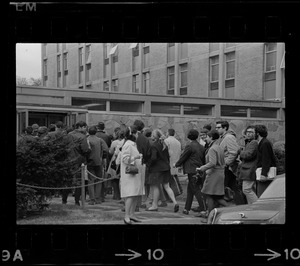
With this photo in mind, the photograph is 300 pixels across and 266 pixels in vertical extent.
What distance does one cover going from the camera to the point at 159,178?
4.61 metres

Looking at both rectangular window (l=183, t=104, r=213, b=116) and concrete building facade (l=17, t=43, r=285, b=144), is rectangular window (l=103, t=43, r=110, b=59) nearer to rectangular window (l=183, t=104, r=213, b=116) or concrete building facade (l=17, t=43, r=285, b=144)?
concrete building facade (l=17, t=43, r=285, b=144)

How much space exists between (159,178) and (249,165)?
0.63 meters

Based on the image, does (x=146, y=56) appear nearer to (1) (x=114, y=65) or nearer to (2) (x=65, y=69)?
(1) (x=114, y=65)

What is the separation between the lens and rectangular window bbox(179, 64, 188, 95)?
14.9 ft

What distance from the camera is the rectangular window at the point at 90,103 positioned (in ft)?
14.5

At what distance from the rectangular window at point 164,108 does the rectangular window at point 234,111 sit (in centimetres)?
30
